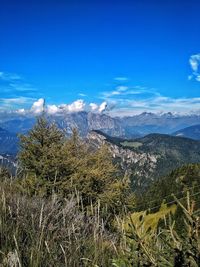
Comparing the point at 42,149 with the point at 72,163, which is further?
the point at 42,149

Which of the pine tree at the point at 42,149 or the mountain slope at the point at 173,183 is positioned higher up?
the pine tree at the point at 42,149

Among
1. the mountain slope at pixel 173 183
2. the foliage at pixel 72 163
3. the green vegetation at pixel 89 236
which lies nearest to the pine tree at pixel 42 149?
the foliage at pixel 72 163

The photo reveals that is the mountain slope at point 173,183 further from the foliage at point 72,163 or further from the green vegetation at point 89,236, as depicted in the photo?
the green vegetation at point 89,236

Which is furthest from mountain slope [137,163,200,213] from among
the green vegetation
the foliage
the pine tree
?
the green vegetation

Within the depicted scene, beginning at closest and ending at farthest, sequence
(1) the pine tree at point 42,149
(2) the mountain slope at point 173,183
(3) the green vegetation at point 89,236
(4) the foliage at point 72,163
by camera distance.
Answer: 1. (3) the green vegetation at point 89,236
2. (4) the foliage at point 72,163
3. (1) the pine tree at point 42,149
4. (2) the mountain slope at point 173,183

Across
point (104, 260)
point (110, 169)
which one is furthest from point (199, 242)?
point (110, 169)

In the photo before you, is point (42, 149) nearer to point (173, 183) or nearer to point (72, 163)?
point (72, 163)

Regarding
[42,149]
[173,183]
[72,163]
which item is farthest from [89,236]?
[173,183]

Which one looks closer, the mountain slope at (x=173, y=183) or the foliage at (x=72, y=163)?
the foliage at (x=72, y=163)

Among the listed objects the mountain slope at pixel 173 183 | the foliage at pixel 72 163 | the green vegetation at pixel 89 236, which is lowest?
the mountain slope at pixel 173 183

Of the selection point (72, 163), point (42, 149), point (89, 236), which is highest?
point (89, 236)

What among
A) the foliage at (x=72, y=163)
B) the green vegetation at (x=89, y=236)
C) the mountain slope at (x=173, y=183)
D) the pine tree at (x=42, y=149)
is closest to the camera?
the green vegetation at (x=89, y=236)

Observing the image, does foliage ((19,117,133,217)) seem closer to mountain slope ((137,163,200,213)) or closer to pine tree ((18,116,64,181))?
pine tree ((18,116,64,181))

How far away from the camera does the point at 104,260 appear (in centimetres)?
412
